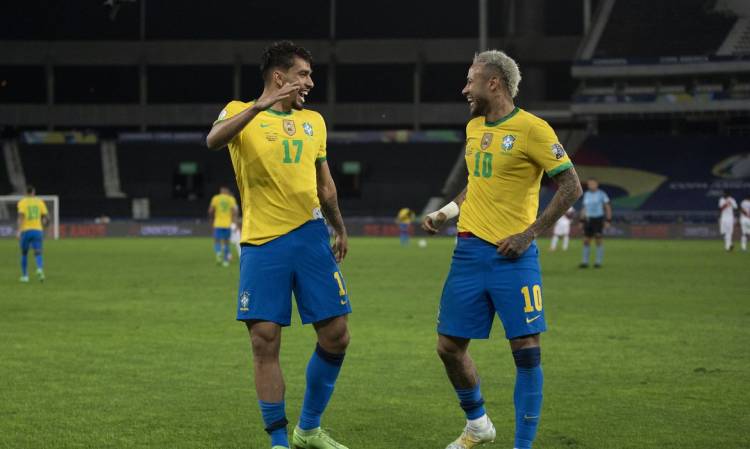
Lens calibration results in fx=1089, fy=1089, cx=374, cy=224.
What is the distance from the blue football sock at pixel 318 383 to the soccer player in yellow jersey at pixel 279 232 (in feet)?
0.49

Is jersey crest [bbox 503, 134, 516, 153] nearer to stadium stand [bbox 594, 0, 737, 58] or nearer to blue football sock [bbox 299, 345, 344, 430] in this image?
blue football sock [bbox 299, 345, 344, 430]

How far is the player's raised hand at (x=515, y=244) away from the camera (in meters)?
6.57

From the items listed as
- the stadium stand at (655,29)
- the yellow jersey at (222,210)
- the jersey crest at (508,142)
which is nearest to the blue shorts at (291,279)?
the jersey crest at (508,142)

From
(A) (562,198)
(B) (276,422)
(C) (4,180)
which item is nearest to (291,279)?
(B) (276,422)

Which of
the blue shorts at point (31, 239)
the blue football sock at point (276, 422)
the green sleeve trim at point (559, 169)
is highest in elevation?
the green sleeve trim at point (559, 169)

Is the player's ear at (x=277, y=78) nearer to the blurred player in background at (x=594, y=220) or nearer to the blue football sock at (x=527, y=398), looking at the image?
the blue football sock at (x=527, y=398)

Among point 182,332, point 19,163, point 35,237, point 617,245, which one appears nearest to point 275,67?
point 182,332

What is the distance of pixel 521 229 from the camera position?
6.75 m

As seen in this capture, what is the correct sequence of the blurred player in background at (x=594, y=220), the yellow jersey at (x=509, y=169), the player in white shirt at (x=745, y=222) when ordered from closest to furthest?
1. the yellow jersey at (x=509, y=169)
2. the blurred player in background at (x=594, y=220)
3. the player in white shirt at (x=745, y=222)

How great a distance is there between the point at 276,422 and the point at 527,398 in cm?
152

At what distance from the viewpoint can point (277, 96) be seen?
20.7 feet

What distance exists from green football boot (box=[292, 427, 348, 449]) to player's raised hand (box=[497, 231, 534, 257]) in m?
1.63

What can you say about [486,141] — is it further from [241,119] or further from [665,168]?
[665,168]

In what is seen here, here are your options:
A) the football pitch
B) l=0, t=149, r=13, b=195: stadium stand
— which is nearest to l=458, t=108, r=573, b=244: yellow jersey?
the football pitch
